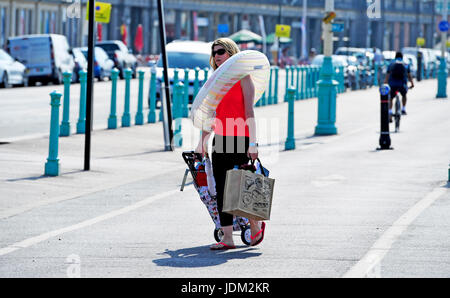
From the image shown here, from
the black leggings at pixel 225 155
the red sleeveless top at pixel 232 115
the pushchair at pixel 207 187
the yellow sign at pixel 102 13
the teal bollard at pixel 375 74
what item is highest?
the yellow sign at pixel 102 13

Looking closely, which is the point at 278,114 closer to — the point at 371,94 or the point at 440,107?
the point at 440,107

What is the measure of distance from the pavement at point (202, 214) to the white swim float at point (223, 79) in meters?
0.99

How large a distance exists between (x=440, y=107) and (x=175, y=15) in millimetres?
53794

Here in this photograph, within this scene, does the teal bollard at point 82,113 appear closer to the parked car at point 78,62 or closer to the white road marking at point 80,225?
the white road marking at point 80,225

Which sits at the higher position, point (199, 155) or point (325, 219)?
point (199, 155)

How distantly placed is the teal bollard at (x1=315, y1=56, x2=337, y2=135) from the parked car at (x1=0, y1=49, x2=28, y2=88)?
60.3 ft

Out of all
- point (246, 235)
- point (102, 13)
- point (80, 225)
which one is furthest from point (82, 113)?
point (246, 235)

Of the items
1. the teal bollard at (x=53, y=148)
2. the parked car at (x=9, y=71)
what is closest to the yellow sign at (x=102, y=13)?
the teal bollard at (x=53, y=148)

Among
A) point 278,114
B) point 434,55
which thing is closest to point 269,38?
point 434,55

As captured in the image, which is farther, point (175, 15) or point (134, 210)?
point (175, 15)

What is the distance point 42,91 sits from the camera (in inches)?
1480

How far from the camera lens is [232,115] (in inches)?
337

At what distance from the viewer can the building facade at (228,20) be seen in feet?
203

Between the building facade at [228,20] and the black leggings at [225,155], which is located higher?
the building facade at [228,20]
